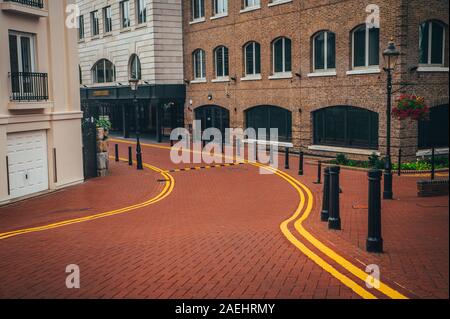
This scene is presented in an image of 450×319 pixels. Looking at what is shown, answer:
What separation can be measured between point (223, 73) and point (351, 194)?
19064mm

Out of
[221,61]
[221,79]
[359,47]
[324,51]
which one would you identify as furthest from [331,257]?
[221,61]

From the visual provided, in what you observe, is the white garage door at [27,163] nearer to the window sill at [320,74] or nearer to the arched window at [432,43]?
the window sill at [320,74]

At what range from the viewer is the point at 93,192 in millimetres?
17969

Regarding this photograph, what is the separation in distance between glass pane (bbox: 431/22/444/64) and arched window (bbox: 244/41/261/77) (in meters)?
10.5

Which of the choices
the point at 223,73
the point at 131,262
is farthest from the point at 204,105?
the point at 131,262

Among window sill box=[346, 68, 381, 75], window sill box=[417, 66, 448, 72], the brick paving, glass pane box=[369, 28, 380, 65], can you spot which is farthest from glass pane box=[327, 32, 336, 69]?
the brick paving

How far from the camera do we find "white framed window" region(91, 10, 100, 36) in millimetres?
43531

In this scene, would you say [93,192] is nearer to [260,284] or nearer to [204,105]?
[260,284]

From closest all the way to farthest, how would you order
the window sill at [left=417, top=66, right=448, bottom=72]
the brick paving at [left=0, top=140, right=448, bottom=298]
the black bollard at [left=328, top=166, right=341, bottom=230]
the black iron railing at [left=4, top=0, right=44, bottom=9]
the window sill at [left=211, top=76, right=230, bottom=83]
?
the brick paving at [left=0, top=140, right=448, bottom=298]
the black bollard at [left=328, top=166, right=341, bottom=230]
the black iron railing at [left=4, top=0, right=44, bottom=9]
the window sill at [left=417, top=66, right=448, bottom=72]
the window sill at [left=211, top=76, right=230, bottom=83]

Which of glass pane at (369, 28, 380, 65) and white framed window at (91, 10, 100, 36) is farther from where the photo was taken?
white framed window at (91, 10, 100, 36)

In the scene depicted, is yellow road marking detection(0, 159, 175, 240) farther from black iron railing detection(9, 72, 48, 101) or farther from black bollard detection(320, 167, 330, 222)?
black bollard detection(320, 167, 330, 222)

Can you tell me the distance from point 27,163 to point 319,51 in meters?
15.2

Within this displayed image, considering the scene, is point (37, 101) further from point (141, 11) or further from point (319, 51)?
point (141, 11)

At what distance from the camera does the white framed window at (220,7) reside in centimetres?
3234
